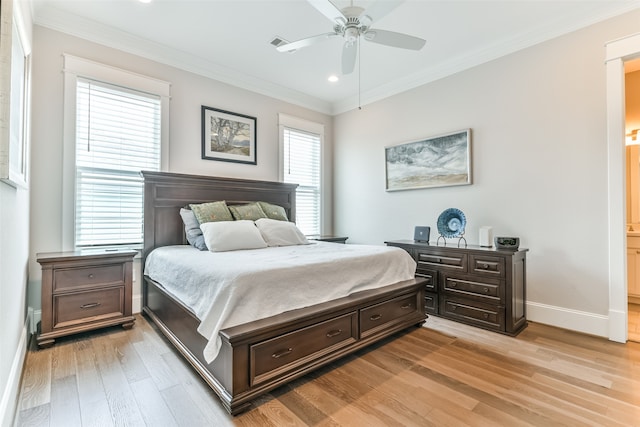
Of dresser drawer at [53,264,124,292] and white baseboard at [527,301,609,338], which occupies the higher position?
dresser drawer at [53,264,124,292]

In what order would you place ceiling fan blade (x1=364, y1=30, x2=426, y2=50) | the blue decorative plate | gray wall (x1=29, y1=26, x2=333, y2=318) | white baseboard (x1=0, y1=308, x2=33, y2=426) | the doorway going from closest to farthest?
white baseboard (x1=0, y1=308, x2=33, y2=426) → ceiling fan blade (x1=364, y1=30, x2=426, y2=50) → gray wall (x1=29, y1=26, x2=333, y2=318) → the blue decorative plate → the doorway

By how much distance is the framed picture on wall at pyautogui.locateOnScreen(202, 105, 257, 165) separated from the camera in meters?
3.91

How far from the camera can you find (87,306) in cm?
272

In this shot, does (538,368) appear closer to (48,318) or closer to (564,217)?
(564,217)

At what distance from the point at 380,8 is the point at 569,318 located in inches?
127

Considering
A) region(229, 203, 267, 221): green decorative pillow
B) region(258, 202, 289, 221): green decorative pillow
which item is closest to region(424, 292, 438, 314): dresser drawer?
region(258, 202, 289, 221): green decorative pillow

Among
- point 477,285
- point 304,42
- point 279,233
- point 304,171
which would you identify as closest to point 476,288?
point 477,285

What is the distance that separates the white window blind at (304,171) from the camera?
4820 millimetres

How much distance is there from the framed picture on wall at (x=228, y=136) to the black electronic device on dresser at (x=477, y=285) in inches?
103

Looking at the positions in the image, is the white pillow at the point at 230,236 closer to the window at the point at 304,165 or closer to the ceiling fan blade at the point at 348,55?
the window at the point at 304,165

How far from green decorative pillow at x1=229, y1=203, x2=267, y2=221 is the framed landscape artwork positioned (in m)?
1.88

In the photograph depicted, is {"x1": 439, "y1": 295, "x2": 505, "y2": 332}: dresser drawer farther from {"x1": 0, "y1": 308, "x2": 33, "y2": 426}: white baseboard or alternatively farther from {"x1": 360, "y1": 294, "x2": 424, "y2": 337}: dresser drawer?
{"x1": 0, "y1": 308, "x2": 33, "y2": 426}: white baseboard

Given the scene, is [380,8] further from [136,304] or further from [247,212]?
[136,304]

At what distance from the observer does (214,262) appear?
88.7 inches
